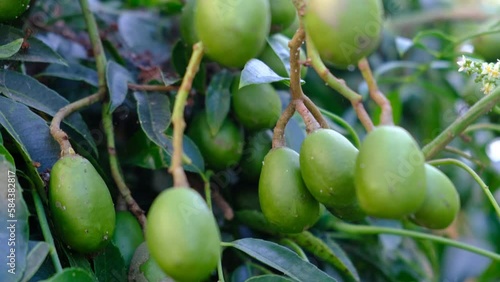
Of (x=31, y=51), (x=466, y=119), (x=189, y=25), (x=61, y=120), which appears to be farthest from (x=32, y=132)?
(x=466, y=119)

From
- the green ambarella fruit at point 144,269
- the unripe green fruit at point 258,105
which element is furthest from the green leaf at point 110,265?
the unripe green fruit at point 258,105

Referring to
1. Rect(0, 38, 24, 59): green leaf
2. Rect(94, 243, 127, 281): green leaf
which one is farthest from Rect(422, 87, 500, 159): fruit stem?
Rect(0, 38, 24, 59): green leaf

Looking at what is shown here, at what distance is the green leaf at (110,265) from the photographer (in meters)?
0.59

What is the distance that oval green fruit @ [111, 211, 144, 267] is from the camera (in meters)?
0.63

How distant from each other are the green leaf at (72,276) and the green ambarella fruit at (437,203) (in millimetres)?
283

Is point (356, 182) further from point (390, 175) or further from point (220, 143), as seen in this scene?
point (220, 143)

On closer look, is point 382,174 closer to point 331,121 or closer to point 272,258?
point 272,258

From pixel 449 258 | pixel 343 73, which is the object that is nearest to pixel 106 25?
pixel 343 73

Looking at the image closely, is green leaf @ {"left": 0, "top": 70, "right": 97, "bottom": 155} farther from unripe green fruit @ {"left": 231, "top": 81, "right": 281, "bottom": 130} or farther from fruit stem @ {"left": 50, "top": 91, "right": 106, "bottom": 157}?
unripe green fruit @ {"left": 231, "top": 81, "right": 281, "bottom": 130}

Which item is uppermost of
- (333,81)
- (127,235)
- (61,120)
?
(333,81)

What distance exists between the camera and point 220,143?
2.37 feet

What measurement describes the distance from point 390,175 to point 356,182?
32 millimetres

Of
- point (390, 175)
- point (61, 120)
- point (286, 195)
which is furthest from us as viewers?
point (61, 120)

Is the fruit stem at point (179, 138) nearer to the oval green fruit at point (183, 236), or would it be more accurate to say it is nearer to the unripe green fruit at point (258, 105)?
the oval green fruit at point (183, 236)
